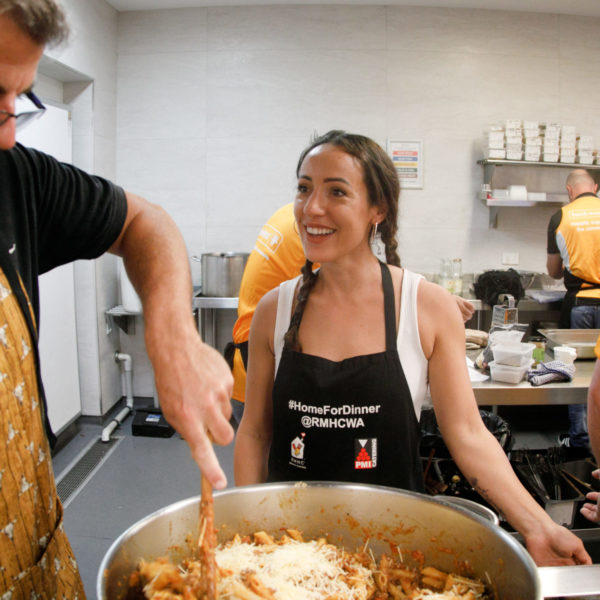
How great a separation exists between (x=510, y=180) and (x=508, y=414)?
6.89 feet

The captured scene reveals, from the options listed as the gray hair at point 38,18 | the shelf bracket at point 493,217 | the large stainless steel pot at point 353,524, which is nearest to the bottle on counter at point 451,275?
the shelf bracket at point 493,217

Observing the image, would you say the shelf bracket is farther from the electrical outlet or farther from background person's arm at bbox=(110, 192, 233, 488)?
background person's arm at bbox=(110, 192, 233, 488)

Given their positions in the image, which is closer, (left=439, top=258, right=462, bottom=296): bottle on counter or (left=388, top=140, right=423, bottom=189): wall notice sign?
(left=439, top=258, right=462, bottom=296): bottle on counter

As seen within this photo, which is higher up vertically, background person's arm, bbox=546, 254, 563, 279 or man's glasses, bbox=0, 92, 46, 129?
man's glasses, bbox=0, 92, 46, 129

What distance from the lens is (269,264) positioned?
2.54 meters

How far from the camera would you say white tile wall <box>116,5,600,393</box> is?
4.68 m

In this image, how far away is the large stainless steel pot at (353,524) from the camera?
3.13 feet

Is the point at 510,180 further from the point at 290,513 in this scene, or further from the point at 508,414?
the point at 290,513

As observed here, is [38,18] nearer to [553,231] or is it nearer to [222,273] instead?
[222,273]

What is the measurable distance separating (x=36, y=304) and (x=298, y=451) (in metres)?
0.76

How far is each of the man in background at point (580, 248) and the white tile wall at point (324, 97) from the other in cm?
51

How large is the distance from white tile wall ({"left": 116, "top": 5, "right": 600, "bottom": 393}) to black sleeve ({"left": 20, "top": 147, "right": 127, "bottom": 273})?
146 inches

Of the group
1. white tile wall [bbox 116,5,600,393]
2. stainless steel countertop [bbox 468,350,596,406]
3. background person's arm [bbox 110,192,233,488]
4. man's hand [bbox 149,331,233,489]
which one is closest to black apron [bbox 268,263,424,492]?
background person's arm [bbox 110,192,233,488]

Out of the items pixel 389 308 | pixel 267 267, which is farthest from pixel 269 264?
pixel 389 308
